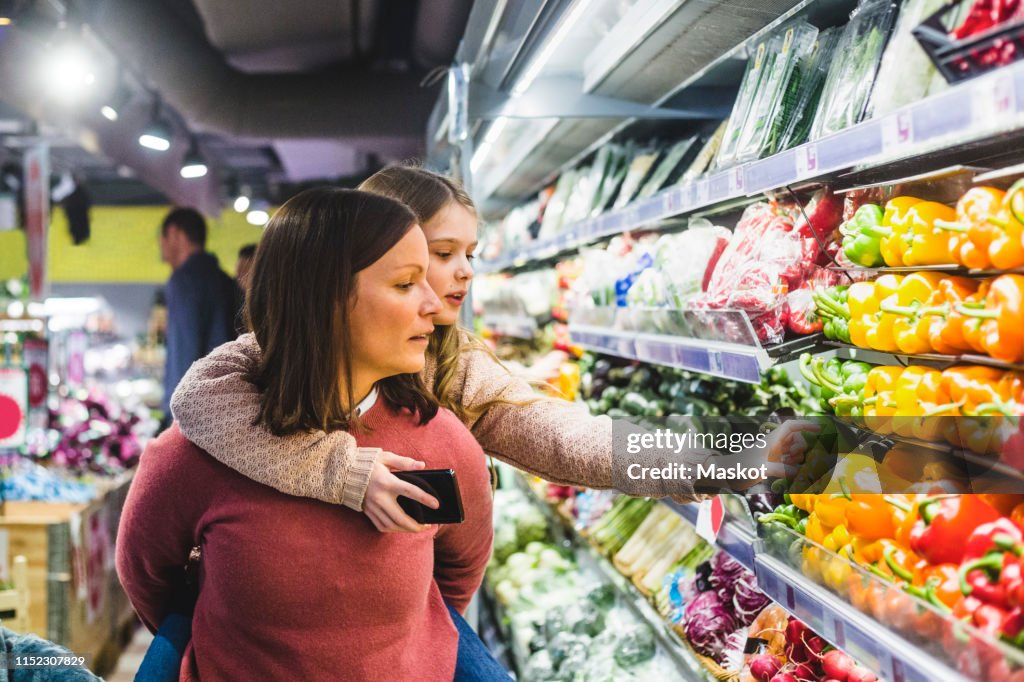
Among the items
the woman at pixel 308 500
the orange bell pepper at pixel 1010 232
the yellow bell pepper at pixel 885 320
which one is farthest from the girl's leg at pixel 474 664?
the orange bell pepper at pixel 1010 232

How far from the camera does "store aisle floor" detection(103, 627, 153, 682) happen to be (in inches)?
168

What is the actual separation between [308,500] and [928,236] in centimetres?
106

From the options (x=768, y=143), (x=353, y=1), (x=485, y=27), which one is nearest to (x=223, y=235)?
(x=353, y=1)

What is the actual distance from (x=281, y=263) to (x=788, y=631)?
121 centimetres

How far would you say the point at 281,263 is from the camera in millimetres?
1475

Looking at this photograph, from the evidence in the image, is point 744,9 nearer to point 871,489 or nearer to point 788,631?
point 871,489

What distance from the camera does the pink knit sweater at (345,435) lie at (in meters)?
1.43

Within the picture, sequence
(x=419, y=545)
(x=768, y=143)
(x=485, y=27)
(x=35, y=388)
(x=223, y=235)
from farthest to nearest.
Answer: (x=223, y=235)
(x=35, y=388)
(x=485, y=27)
(x=768, y=143)
(x=419, y=545)

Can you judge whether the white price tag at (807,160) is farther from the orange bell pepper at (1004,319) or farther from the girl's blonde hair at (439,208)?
the girl's blonde hair at (439,208)

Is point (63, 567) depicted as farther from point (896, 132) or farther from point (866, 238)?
point (896, 132)

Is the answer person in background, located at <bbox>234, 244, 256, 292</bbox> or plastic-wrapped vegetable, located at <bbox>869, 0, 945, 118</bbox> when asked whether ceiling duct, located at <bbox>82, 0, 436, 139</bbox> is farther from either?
plastic-wrapped vegetable, located at <bbox>869, 0, 945, 118</bbox>

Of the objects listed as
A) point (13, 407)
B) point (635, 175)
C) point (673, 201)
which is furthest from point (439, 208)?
point (13, 407)

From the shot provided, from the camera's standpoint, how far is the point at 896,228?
1.39 meters

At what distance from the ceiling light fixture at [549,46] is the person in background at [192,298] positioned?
2.32m
